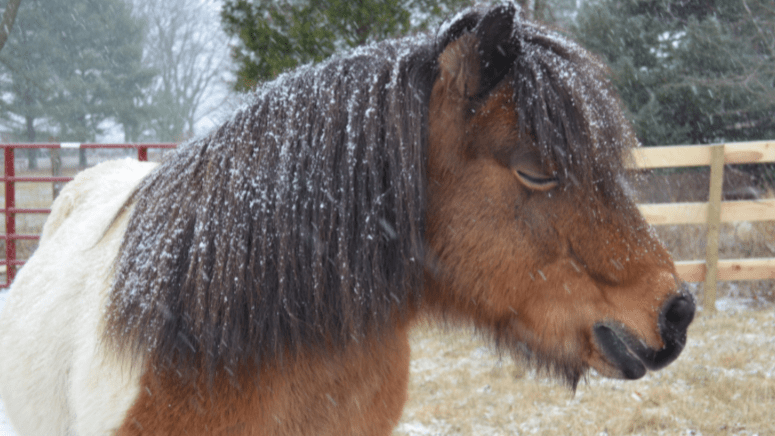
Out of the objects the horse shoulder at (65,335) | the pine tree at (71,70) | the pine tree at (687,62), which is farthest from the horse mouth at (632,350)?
the pine tree at (71,70)

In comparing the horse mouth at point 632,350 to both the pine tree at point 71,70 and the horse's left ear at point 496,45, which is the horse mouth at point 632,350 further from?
the pine tree at point 71,70

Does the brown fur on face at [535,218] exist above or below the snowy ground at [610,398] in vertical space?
above

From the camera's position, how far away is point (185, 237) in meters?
1.40

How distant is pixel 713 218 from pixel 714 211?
87 mm

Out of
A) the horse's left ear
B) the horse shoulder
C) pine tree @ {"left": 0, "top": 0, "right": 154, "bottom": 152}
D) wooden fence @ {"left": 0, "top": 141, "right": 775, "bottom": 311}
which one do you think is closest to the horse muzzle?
the horse's left ear

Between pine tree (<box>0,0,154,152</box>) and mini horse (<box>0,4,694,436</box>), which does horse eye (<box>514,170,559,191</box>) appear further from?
pine tree (<box>0,0,154,152</box>)

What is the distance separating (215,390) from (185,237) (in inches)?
16.8

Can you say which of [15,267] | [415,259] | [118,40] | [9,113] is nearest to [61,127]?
[9,113]

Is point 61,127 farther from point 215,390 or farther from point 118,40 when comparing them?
point 215,390

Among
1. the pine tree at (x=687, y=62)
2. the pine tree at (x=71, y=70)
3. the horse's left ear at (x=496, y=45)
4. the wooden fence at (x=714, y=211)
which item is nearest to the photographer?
the horse's left ear at (x=496, y=45)

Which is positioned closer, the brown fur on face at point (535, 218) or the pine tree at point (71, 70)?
the brown fur on face at point (535, 218)

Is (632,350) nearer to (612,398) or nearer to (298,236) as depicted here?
(298,236)

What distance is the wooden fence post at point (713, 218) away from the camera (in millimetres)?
5645

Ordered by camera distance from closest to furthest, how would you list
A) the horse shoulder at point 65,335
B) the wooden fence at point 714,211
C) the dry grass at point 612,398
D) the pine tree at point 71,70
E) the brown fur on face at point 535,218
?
the brown fur on face at point 535,218 → the horse shoulder at point 65,335 → the dry grass at point 612,398 → the wooden fence at point 714,211 → the pine tree at point 71,70
